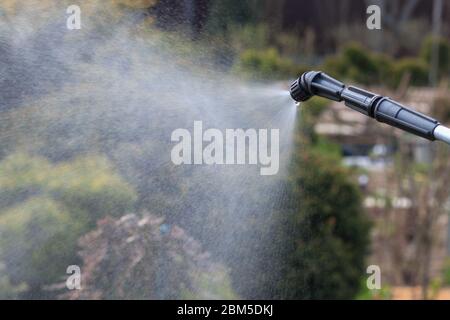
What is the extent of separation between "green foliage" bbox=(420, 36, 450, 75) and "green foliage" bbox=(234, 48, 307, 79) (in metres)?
4.40

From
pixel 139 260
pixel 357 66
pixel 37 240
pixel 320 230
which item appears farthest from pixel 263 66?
pixel 357 66

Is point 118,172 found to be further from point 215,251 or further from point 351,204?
point 351,204

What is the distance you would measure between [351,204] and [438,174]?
0.88 meters

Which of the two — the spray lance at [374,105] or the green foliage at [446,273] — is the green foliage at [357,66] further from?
the spray lance at [374,105]

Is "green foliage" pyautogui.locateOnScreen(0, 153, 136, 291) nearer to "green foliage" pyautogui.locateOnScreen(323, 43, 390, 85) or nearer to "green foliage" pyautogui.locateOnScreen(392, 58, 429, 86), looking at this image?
"green foliage" pyautogui.locateOnScreen(323, 43, 390, 85)

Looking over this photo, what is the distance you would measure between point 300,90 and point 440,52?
9.30m

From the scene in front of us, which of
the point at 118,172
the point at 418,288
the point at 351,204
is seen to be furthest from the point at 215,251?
the point at 418,288

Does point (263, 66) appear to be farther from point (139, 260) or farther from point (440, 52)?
point (440, 52)

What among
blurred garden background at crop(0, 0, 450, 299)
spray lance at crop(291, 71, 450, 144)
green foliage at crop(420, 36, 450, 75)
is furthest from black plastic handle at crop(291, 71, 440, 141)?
green foliage at crop(420, 36, 450, 75)

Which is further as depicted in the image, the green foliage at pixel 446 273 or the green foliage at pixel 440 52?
the green foliage at pixel 440 52

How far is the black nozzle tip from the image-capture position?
260 cm

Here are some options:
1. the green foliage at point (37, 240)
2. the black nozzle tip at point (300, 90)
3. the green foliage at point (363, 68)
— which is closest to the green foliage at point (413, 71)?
the green foliage at point (363, 68)

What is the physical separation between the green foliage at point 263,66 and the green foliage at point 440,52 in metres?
4.40

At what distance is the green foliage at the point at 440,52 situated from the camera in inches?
442
